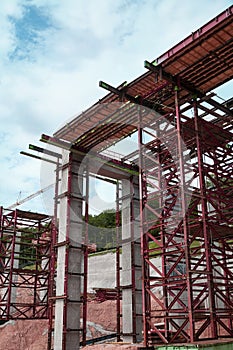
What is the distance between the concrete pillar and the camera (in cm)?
2008

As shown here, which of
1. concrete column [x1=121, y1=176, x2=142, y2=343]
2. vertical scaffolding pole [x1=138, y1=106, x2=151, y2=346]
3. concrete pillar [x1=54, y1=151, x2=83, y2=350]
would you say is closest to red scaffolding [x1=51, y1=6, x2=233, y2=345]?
vertical scaffolding pole [x1=138, y1=106, x2=151, y2=346]

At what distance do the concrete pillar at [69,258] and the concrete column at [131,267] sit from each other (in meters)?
3.68

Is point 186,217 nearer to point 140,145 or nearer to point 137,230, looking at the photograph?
point 140,145

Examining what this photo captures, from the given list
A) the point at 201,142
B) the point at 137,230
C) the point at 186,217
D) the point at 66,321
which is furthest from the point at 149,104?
the point at 66,321

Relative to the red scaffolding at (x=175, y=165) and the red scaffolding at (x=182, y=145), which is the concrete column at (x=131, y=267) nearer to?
the red scaffolding at (x=175, y=165)

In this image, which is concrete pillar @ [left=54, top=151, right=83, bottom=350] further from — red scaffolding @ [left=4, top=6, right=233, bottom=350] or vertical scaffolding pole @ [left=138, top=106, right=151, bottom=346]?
vertical scaffolding pole @ [left=138, top=106, right=151, bottom=346]

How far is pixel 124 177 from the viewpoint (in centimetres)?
2589

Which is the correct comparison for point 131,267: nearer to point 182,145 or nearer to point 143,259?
point 143,259

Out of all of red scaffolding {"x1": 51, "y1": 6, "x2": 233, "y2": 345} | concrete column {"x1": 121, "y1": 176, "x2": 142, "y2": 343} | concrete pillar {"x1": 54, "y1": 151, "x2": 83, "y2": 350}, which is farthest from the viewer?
concrete column {"x1": 121, "y1": 176, "x2": 142, "y2": 343}

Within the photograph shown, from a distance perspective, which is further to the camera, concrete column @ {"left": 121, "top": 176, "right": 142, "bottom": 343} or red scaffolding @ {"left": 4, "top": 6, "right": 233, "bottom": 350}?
concrete column @ {"left": 121, "top": 176, "right": 142, "bottom": 343}

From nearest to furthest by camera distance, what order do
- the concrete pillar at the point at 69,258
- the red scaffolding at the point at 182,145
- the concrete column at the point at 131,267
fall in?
1. the red scaffolding at the point at 182,145
2. the concrete pillar at the point at 69,258
3. the concrete column at the point at 131,267

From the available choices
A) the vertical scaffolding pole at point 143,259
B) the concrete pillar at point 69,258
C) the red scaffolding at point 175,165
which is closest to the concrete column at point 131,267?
the red scaffolding at point 175,165

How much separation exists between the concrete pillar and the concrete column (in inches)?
145

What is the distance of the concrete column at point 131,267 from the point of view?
22.8 meters
